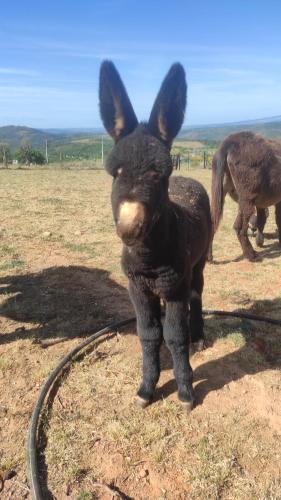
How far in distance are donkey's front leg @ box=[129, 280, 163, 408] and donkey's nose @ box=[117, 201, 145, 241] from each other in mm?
1022

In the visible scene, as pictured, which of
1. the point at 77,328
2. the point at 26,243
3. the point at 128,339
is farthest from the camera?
the point at 26,243

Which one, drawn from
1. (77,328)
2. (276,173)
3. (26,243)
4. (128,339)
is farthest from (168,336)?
(26,243)

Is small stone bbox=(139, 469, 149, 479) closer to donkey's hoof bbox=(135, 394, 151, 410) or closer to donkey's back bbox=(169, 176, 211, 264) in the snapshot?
donkey's hoof bbox=(135, 394, 151, 410)

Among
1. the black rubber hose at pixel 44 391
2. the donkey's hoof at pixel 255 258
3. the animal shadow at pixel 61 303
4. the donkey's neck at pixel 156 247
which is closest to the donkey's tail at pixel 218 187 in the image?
the donkey's hoof at pixel 255 258

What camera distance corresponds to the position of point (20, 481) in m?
2.82

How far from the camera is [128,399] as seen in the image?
3658 millimetres

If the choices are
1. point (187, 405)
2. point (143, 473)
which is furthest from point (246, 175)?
point (143, 473)

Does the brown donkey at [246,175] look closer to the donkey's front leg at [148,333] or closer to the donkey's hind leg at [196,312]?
the donkey's hind leg at [196,312]

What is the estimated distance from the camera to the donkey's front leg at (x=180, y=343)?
325cm

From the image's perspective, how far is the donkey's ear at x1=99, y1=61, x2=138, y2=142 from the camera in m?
2.60

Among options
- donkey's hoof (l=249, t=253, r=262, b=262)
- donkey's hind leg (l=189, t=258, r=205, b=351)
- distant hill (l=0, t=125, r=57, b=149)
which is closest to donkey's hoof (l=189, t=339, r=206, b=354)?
donkey's hind leg (l=189, t=258, r=205, b=351)

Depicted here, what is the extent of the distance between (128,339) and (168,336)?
1.43m

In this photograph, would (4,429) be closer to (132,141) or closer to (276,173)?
(132,141)

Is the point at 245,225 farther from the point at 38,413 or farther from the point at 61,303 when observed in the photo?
the point at 38,413
